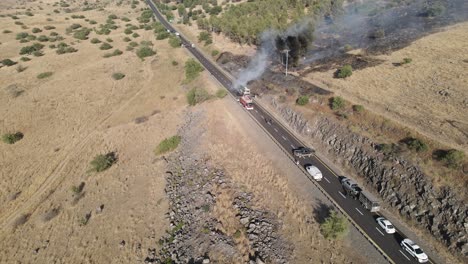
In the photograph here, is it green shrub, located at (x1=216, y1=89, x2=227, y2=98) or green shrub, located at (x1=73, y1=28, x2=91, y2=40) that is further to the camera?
green shrub, located at (x1=73, y1=28, x2=91, y2=40)

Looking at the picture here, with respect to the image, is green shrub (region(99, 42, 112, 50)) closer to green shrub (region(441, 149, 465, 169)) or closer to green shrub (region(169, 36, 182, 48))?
green shrub (region(169, 36, 182, 48))

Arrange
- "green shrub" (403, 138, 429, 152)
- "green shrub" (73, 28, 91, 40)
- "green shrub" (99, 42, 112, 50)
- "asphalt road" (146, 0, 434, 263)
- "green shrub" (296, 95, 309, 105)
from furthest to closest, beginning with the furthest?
"green shrub" (73, 28, 91, 40)
"green shrub" (99, 42, 112, 50)
"green shrub" (296, 95, 309, 105)
"green shrub" (403, 138, 429, 152)
"asphalt road" (146, 0, 434, 263)

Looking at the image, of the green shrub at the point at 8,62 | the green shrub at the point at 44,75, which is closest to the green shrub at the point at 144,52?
the green shrub at the point at 44,75

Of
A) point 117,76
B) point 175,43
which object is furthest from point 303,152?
point 175,43

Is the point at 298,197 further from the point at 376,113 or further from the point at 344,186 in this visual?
the point at 376,113

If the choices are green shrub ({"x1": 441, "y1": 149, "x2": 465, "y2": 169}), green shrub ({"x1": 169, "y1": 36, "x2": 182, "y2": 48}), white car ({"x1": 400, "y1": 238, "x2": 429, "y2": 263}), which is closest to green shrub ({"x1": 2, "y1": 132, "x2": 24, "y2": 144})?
green shrub ({"x1": 169, "y1": 36, "x2": 182, "y2": 48})

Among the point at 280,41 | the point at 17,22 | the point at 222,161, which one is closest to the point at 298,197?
the point at 222,161

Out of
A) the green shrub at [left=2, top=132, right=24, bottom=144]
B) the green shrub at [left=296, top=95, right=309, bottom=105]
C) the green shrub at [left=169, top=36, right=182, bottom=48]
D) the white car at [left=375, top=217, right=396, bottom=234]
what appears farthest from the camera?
the green shrub at [left=169, top=36, right=182, bottom=48]
